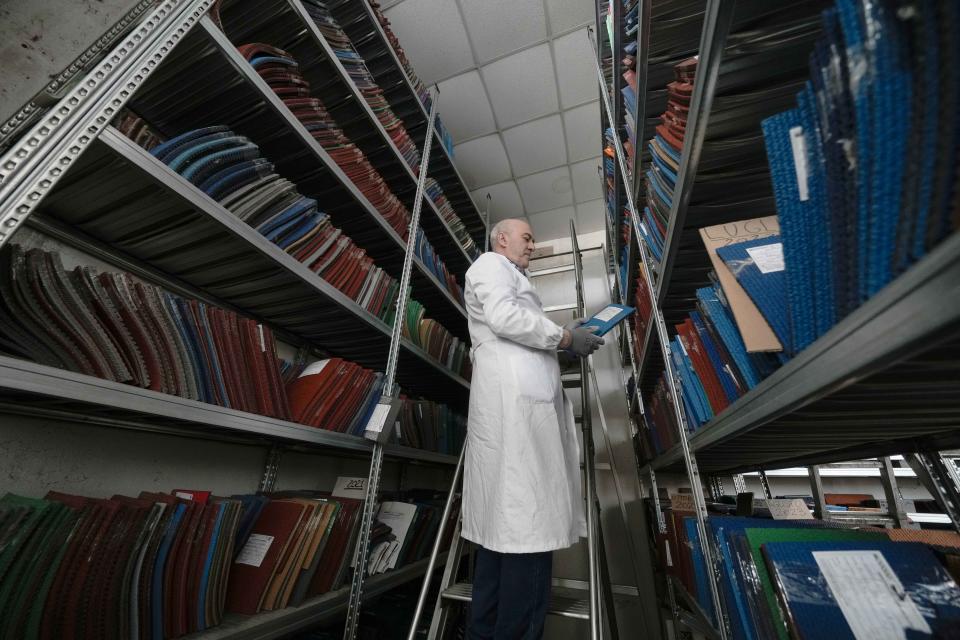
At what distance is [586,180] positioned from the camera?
3.14 meters

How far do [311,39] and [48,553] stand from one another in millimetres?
1658

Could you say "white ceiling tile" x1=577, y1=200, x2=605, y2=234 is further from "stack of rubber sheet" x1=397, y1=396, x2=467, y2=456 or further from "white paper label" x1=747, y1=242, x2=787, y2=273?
"white paper label" x1=747, y1=242, x2=787, y2=273

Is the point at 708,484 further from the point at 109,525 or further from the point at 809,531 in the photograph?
the point at 109,525

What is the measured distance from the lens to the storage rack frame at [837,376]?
0.87 feet

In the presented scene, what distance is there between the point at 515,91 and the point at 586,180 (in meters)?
0.99

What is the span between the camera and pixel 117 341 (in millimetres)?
729

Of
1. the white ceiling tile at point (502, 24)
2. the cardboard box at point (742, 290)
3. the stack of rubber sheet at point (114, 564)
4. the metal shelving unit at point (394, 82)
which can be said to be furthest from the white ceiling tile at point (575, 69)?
the stack of rubber sheet at point (114, 564)

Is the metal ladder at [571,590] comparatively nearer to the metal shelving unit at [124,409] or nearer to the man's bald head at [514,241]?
the metal shelving unit at [124,409]

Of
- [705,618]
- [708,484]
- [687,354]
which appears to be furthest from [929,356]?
[708,484]

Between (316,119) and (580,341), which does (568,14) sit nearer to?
(316,119)

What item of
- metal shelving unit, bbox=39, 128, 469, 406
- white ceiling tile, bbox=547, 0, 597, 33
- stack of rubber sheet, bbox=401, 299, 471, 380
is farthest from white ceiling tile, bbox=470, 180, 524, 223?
metal shelving unit, bbox=39, 128, 469, 406

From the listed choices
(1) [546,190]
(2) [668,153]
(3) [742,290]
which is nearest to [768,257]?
(3) [742,290]

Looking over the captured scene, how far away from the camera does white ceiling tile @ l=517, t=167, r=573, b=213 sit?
10.2ft

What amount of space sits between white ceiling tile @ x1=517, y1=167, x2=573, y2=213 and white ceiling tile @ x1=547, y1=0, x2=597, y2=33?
100cm
